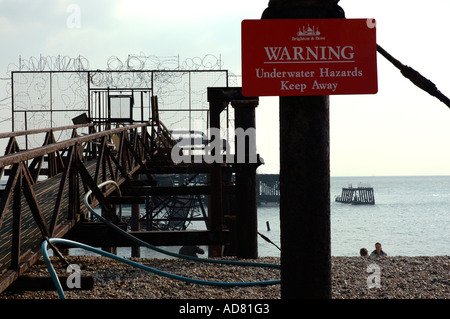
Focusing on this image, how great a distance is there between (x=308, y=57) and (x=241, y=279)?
4.05m

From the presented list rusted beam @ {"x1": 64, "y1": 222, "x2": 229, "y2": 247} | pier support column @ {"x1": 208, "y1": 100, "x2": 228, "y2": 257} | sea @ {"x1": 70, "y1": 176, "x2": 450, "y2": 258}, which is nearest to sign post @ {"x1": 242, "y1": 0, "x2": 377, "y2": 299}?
rusted beam @ {"x1": 64, "y1": 222, "x2": 229, "y2": 247}

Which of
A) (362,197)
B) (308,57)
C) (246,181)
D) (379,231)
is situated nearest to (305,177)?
(308,57)

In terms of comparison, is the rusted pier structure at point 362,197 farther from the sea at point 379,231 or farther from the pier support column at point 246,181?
the pier support column at point 246,181

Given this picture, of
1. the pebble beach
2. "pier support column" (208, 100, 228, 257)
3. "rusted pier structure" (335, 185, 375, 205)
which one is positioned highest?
"pier support column" (208, 100, 228, 257)

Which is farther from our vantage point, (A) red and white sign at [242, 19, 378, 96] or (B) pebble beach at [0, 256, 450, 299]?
(B) pebble beach at [0, 256, 450, 299]

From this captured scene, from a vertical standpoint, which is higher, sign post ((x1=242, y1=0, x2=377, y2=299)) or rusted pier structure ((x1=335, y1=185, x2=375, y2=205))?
sign post ((x1=242, y1=0, x2=377, y2=299))

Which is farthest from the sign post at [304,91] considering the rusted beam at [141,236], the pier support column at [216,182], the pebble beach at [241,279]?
the pier support column at [216,182]

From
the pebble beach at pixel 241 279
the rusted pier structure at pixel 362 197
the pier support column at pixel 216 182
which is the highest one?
the pier support column at pixel 216 182

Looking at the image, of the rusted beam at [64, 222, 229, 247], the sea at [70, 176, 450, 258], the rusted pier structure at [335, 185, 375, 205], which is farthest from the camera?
the rusted pier structure at [335, 185, 375, 205]

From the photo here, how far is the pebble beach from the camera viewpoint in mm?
5402

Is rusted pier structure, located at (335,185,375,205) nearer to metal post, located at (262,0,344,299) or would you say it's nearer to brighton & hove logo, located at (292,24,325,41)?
metal post, located at (262,0,344,299)

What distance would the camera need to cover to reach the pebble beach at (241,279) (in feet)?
17.7

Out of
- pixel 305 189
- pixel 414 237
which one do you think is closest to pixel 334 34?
pixel 305 189

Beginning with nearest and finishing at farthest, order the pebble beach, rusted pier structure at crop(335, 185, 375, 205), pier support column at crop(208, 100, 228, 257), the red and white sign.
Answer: the red and white sign
the pebble beach
pier support column at crop(208, 100, 228, 257)
rusted pier structure at crop(335, 185, 375, 205)
